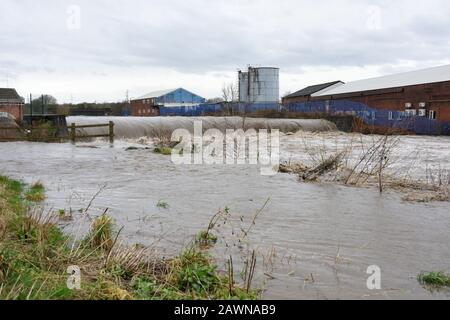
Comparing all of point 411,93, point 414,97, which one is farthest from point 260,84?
point 414,97

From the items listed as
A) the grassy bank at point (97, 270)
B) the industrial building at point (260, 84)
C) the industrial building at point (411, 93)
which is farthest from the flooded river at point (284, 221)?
the industrial building at point (260, 84)

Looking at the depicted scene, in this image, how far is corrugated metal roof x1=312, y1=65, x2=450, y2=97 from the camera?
38.8 metres

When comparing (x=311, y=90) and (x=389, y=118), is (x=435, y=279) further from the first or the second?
(x=311, y=90)

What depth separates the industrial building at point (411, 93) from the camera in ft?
118

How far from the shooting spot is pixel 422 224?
743 centimetres

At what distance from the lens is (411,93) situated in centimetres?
3912

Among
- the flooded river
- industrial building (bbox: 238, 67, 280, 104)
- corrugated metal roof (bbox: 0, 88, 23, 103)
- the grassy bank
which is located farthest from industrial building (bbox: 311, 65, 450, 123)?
corrugated metal roof (bbox: 0, 88, 23, 103)

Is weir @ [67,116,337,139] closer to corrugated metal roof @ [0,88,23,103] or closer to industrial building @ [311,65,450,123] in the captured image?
industrial building @ [311,65,450,123]

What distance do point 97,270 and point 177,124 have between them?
2782cm

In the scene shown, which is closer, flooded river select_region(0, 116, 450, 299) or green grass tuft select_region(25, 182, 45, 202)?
flooded river select_region(0, 116, 450, 299)

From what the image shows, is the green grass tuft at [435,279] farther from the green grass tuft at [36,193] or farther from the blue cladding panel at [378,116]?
the blue cladding panel at [378,116]

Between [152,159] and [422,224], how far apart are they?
11.2m

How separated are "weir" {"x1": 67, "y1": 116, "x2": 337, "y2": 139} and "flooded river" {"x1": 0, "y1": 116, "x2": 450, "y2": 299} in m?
14.9
